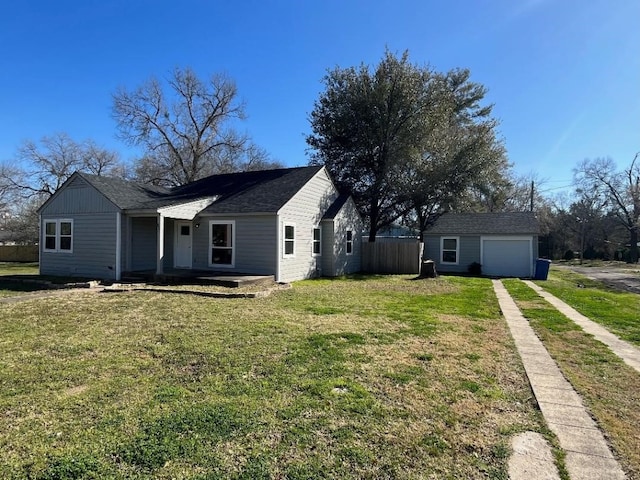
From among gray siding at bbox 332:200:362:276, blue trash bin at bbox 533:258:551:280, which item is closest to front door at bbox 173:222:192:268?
gray siding at bbox 332:200:362:276

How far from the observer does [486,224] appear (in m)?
22.2

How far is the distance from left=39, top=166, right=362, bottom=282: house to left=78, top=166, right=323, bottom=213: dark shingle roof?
0.15ft

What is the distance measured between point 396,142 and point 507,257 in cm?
871

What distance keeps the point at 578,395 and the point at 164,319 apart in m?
6.54

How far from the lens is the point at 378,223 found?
77.2 ft

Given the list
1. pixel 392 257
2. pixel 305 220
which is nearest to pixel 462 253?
pixel 392 257

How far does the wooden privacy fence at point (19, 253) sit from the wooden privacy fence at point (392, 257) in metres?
28.3

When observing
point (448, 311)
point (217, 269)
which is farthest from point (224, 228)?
point (448, 311)

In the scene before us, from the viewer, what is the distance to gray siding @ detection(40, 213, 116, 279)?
13938mm

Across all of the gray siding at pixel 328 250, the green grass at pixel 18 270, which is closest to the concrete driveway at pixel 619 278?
the gray siding at pixel 328 250

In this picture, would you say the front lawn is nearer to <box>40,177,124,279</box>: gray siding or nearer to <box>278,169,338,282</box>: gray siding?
<box>40,177,124,279</box>: gray siding

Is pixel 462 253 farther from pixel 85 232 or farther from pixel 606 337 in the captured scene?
pixel 85 232

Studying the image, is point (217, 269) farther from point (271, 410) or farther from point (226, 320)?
point (271, 410)

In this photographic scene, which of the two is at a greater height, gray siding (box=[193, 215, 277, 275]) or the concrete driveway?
gray siding (box=[193, 215, 277, 275])
